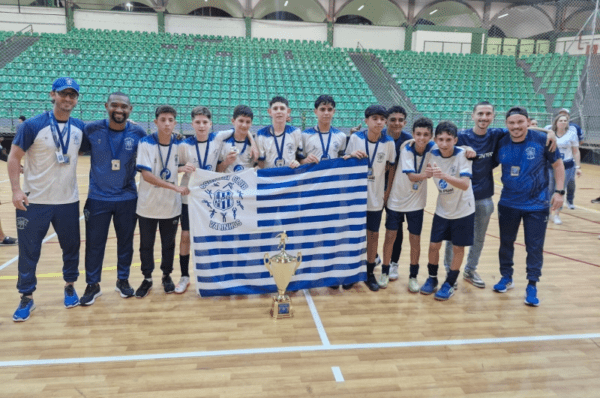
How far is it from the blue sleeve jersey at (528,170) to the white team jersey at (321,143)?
62.4 inches

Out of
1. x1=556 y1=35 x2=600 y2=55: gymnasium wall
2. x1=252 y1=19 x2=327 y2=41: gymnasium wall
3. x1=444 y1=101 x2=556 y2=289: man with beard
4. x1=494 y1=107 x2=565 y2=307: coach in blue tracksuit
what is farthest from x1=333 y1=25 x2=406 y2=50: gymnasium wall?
x1=494 y1=107 x2=565 y2=307: coach in blue tracksuit

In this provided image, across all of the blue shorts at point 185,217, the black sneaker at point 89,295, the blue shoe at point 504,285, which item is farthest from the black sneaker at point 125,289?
the blue shoe at point 504,285

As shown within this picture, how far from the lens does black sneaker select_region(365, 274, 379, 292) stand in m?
4.19

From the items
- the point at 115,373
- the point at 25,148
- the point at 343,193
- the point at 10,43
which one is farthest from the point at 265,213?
the point at 10,43

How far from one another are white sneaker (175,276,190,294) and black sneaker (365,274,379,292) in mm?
1805

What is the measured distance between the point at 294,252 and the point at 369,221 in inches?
31.7

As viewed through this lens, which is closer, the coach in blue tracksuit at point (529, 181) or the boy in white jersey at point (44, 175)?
the boy in white jersey at point (44, 175)

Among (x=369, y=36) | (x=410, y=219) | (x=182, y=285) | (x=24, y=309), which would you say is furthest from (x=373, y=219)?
(x=369, y=36)

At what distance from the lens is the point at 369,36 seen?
23.1 m

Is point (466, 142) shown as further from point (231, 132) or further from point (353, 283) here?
point (231, 132)

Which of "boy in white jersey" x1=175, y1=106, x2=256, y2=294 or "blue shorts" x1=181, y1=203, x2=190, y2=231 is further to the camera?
"blue shorts" x1=181, y1=203, x2=190, y2=231

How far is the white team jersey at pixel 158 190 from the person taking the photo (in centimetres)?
369

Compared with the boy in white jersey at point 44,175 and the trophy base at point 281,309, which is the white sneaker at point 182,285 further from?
the boy in white jersey at point 44,175

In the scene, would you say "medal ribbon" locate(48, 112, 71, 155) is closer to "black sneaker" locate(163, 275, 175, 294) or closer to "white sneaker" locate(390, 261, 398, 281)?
"black sneaker" locate(163, 275, 175, 294)
